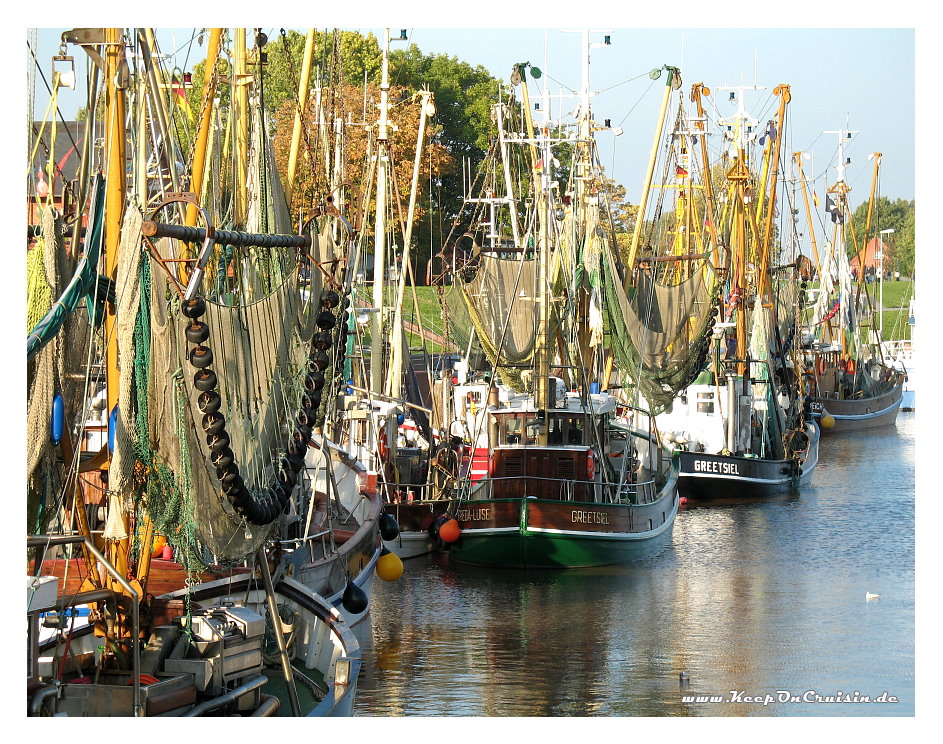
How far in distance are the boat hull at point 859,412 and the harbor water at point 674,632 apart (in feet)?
43.4

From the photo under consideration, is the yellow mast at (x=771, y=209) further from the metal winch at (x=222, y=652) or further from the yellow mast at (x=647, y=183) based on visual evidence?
the metal winch at (x=222, y=652)

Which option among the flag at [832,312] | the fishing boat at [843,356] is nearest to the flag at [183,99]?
the fishing boat at [843,356]

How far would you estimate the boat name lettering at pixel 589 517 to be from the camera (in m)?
15.2

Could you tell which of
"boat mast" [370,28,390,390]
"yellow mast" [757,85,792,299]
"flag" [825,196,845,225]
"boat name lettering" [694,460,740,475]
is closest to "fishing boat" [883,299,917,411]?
"flag" [825,196,845,225]

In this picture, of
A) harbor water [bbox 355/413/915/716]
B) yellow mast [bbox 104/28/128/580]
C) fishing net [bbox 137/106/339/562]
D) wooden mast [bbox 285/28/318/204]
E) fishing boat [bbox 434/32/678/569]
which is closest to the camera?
fishing net [bbox 137/106/339/562]

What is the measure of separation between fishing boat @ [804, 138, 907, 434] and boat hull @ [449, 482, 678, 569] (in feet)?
52.0

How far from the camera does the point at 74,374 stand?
742 cm

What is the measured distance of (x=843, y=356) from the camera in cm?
3562

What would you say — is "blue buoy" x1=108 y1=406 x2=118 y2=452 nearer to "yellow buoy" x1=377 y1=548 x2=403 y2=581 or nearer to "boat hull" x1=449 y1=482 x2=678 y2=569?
"yellow buoy" x1=377 y1=548 x2=403 y2=581

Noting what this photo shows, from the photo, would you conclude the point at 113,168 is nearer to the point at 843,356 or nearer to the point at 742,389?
the point at 742,389

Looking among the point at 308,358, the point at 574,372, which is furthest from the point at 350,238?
the point at 574,372

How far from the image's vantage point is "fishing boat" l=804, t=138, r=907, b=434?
32188 mm

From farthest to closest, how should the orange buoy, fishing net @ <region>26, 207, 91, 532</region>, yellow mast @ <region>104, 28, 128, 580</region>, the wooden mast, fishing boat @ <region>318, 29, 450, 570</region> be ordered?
1. fishing boat @ <region>318, 29, 450, 570</region>
2. the orange buoy
3. the wooden mast
4. yellow mast @ <region>104, 28, 128, 580</region>
5. fishing net @ <region>26, 207, 91, 532</region>

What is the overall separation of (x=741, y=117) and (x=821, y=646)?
42.4ft
